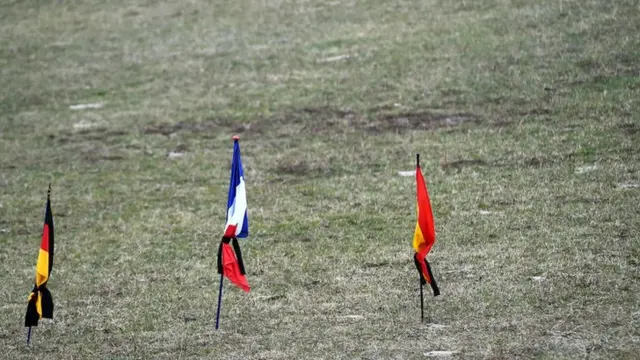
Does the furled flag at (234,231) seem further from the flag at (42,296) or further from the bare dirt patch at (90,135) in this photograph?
the bare dirt patch at (90,135)

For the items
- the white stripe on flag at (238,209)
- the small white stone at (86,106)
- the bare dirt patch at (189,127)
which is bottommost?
the bare dirt patch at (189,127)

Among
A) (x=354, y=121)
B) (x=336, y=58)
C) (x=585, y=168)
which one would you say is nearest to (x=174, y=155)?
(x=354, y=121)

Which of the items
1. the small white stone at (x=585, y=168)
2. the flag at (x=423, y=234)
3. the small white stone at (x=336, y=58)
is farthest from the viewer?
the small white stone at (x=336, y=58)

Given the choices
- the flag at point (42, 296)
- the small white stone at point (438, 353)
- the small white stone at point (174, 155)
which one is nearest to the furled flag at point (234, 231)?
the flag at point (42, 296)

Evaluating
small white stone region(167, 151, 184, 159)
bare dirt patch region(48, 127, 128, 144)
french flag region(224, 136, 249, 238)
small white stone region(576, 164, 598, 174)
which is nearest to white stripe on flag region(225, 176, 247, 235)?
french flag region(224, 136, 249, 238)

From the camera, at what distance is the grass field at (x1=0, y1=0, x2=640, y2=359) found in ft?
43.5

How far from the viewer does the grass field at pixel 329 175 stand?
13266mm

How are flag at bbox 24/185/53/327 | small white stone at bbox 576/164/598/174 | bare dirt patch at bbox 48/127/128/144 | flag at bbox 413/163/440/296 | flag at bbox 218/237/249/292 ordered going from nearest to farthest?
flag at bbox 24/185/53/327 < flag at bbox 413/163/440/296 < flag at bbox 218/237/249/292 < small white stone at bbox 576/164/598/174 < bare dirt patch at bbox 48/127/128/144

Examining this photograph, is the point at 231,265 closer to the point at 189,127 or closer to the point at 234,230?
the point at 234,230

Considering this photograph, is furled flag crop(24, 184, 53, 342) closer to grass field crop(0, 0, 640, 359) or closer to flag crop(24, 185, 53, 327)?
flag crop(24, 185, 53, 327)

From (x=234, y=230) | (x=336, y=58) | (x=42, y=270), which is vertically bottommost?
(x=336, y=58)

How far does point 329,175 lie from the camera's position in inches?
867

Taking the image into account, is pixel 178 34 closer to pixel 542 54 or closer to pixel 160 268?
pixel 542 54

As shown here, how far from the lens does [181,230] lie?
62.4 ft
